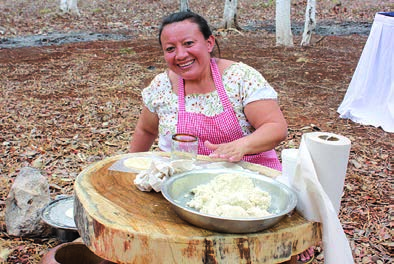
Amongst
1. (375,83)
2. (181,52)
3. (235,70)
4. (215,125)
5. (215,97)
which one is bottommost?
(375,83)

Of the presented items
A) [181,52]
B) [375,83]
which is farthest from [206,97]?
[375,83]

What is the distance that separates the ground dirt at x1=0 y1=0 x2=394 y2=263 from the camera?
12.8 feet

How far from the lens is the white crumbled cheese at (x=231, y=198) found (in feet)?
5.67

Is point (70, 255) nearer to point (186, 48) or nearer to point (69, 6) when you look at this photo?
point (186, 48)

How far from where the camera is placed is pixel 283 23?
11.2m

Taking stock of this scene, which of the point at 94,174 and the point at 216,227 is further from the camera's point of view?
the point at 94,174

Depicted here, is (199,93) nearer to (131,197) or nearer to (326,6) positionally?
(131,197)

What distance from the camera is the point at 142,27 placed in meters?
15.4

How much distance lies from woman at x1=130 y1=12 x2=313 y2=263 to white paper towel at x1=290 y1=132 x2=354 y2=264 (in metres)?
0.60

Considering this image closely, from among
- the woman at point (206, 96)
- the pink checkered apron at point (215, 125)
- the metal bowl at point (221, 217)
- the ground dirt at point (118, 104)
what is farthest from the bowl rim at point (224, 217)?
the ground dirt at point (118, 104)

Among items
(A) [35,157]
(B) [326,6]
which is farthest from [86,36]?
(B) [326,6]

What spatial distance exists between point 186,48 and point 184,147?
61cm

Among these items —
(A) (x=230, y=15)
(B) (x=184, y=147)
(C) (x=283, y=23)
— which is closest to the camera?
(B) (x=184, y=147)

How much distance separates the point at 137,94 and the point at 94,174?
5032 mm
